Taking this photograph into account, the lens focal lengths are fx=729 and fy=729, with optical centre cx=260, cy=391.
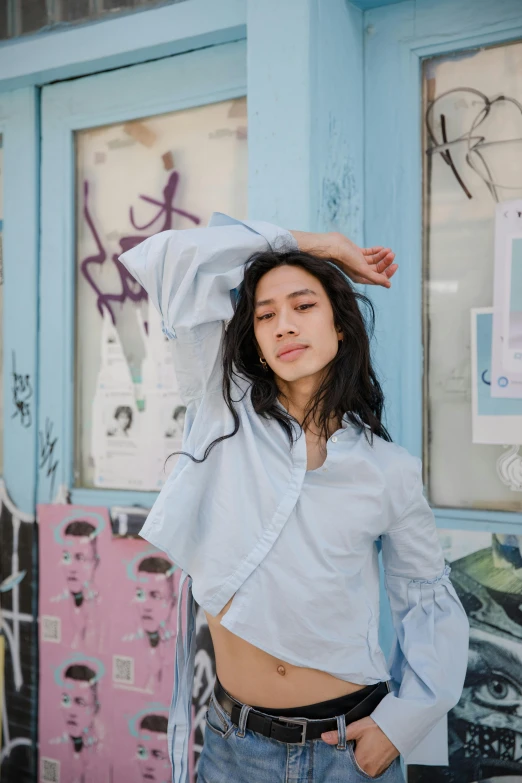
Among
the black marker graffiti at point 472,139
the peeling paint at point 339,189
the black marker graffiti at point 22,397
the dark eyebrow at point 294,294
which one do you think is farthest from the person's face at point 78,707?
the black marker graffiti at point 472,139

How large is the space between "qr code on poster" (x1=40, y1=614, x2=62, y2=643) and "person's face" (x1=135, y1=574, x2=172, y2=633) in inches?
17.4

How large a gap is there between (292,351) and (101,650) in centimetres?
188

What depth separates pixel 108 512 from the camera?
3.02 meters

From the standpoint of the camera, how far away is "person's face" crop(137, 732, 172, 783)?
2.88 metres

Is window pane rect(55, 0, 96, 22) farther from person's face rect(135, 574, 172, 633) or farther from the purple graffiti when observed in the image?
person's face rect(135, 574, 172, 633)

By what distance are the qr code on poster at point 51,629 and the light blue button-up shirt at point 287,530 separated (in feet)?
4.50

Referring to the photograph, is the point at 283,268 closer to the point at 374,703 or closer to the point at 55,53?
the point at 374,703

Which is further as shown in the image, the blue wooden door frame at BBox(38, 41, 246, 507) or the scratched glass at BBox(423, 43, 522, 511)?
the blue wooden door frame at BBox(38, 41, 246, 507)

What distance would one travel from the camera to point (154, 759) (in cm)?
290

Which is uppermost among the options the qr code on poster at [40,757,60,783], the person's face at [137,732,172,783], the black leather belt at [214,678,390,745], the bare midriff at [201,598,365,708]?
the bare midriff at [201,598,365,708]

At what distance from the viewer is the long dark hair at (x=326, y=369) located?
1854 millimetres

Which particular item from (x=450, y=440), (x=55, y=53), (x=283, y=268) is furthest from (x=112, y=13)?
(x=450, y=440)

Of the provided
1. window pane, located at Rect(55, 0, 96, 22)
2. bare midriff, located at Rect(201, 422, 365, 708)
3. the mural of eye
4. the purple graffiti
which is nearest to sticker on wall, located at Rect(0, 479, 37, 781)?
the purple graffiti

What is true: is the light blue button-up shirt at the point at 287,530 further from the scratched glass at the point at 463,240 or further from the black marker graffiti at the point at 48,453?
the black marker graffiti at the point at 48,453
